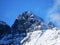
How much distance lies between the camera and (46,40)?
90.3 m

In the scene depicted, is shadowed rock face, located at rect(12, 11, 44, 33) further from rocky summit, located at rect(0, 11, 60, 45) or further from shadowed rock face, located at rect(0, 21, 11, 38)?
shadowed rock face, located at rect(0, 21, 11, 38)

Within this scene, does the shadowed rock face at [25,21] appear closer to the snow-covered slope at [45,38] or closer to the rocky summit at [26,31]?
the rocky summit at [26,31]

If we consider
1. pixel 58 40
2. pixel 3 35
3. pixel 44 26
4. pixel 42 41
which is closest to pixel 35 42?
pixel 42 41

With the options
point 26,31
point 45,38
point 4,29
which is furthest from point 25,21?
point 45,38

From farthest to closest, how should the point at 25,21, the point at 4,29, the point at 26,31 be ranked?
the point at 4,29, the point at 25,21, the point at 26,31

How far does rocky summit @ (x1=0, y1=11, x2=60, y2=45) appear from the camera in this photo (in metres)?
96.1

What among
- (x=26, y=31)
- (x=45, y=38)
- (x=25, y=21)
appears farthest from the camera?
(x=25, y=21)

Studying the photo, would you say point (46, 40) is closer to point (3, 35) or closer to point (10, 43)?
point (10, 43)

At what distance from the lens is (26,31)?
11056cm

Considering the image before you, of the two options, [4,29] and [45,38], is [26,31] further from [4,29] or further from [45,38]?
[45,38]

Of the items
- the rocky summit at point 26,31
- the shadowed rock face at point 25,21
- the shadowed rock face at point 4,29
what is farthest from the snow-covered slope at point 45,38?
the shadowed rock face at point 4,29

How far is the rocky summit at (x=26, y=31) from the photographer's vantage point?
9612 cm

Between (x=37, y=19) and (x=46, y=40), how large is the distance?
3009 cm

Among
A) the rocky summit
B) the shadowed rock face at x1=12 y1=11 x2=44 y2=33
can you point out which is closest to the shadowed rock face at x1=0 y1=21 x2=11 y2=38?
the rocky summit
